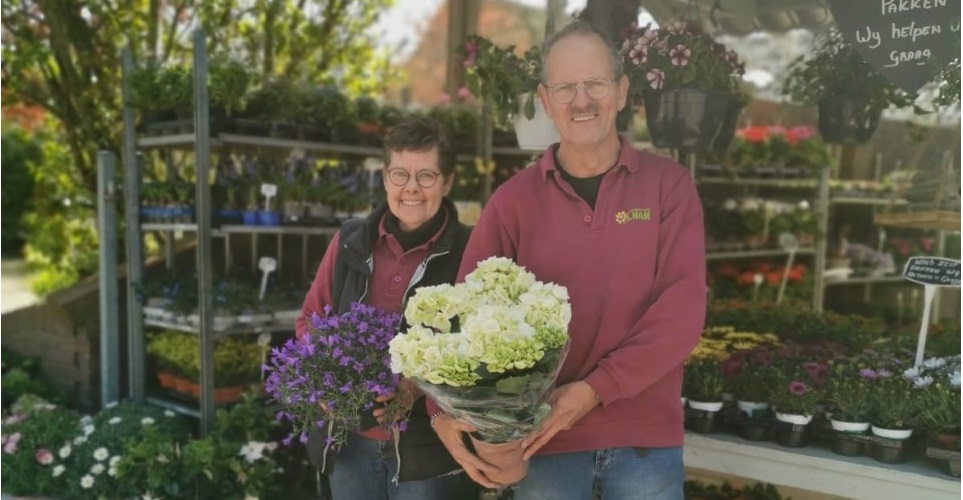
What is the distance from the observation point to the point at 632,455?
1869mm

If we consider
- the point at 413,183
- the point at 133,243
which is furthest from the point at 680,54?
the point at 133,243

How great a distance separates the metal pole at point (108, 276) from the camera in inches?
171

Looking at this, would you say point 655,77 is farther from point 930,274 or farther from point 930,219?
point 930,219

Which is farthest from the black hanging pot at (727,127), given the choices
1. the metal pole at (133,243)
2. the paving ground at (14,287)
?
the paving ground at (14,287)

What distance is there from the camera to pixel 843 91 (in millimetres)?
3475

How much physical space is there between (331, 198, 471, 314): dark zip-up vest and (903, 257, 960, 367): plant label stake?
1518 mm

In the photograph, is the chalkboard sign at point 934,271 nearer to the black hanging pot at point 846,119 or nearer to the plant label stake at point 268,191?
→ the black hanging pot at point 846,119

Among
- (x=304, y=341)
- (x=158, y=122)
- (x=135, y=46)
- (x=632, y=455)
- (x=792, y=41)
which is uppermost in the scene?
(x=792, y=41)

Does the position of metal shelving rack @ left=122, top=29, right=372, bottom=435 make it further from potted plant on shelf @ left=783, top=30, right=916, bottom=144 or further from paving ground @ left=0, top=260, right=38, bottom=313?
potted plant on shelf @ left=783, top=30, right=916, bottom=144

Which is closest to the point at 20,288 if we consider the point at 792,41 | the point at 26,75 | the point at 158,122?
the point at 26,75

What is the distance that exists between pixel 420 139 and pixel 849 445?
167 cm

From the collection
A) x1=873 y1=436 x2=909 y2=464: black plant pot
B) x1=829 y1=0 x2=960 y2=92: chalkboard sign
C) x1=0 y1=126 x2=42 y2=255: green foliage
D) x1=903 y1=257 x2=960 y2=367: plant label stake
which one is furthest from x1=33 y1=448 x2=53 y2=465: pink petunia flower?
x1=0 y1=126 x2=42 y2=255: green foliage

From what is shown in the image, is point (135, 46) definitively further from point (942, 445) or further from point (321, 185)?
point (942, 445)

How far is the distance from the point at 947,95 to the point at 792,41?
714cm
